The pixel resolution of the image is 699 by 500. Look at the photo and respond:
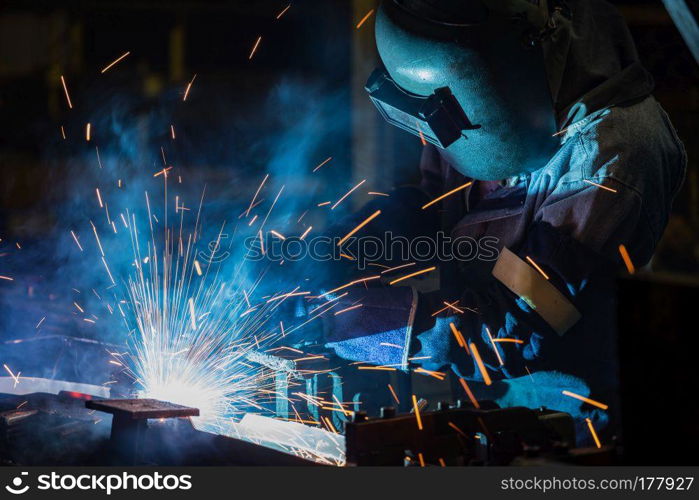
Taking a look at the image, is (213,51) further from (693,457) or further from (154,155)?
(693,457)

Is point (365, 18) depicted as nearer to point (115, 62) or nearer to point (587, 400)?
point (115, 62)

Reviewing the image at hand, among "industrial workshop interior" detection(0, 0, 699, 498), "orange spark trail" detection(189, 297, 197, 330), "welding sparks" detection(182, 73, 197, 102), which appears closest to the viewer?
"industrial workshop interior" detection(0, 0, 699, 498)

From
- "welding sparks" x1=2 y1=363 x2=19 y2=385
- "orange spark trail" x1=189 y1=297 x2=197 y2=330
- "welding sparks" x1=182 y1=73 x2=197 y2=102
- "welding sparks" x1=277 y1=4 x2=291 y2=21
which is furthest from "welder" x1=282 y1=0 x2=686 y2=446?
"welding sparks" x1=182 y1=73 x2=197 y2=102

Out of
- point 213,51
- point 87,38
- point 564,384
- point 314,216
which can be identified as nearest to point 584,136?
point 564,384

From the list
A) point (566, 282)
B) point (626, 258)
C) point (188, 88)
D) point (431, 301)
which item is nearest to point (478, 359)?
point (431, 301)

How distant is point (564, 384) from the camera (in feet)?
6.68

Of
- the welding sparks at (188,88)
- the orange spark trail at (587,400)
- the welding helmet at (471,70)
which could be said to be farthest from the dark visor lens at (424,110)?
the welding sparks at (188,88)

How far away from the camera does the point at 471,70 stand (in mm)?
1868

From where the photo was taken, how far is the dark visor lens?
1.91 m

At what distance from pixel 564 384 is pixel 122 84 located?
442cm

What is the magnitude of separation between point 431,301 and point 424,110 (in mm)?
579

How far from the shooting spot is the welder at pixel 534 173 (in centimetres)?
184

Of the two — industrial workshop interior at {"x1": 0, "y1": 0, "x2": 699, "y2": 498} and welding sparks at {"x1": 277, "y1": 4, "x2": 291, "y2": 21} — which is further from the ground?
welding sparks at {"x1": 277, "y1": 4, "x2": 291, "y2": 21}

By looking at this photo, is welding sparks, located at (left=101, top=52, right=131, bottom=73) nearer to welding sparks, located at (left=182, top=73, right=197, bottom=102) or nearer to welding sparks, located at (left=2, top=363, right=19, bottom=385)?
welding sparks, located at (left=182, top=73, right=197, bottom=102)
